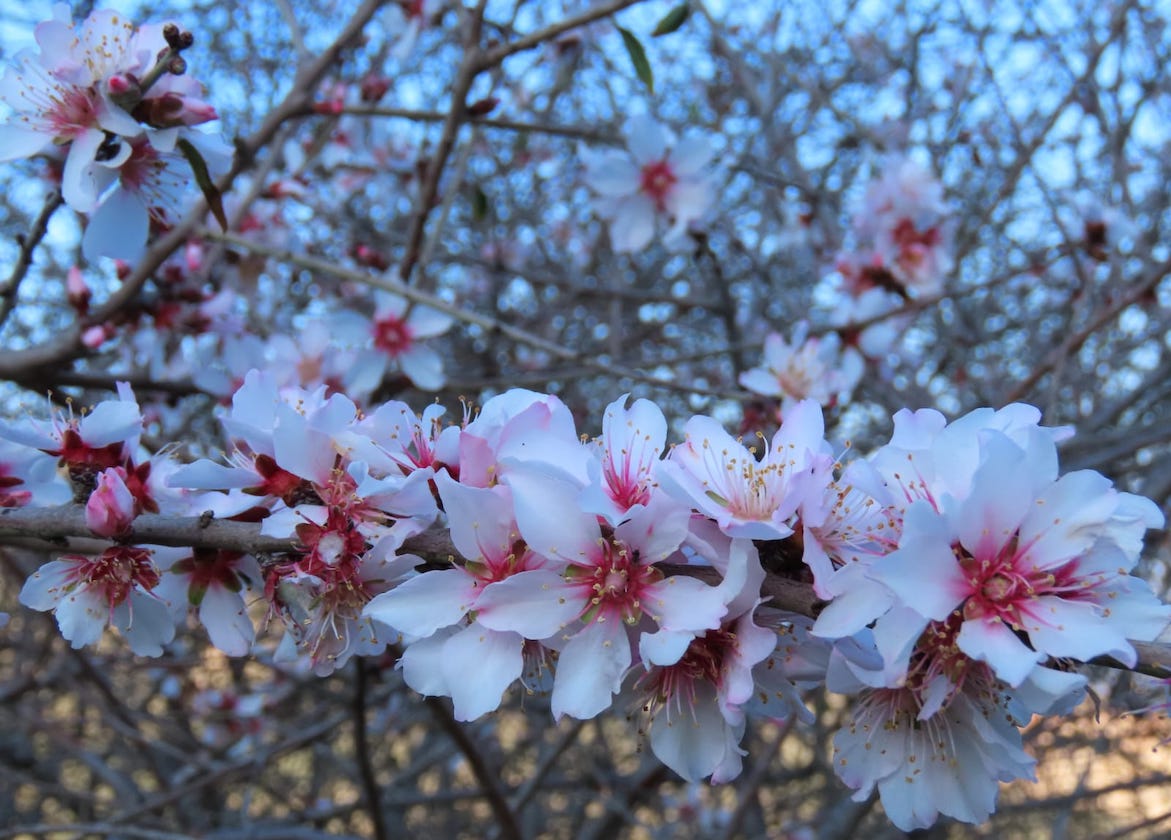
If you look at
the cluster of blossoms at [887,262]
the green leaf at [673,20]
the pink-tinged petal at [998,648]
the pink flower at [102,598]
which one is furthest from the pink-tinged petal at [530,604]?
the cluster of blossoms at [887,262]

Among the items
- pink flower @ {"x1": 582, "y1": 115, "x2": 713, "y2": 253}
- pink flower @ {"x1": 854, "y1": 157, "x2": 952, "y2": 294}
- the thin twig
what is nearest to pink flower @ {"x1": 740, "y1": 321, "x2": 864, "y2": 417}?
pink flower @ {"x1": 582, "y1": 115, "x2": 713, "y2": 253}

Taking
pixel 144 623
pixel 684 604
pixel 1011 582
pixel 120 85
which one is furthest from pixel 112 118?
pixel 1011 582

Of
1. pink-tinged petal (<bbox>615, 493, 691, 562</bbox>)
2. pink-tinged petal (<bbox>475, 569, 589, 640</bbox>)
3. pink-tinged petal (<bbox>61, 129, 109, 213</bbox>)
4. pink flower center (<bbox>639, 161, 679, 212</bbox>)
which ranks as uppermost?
pink-tinged petal (<bbox>61, 129, 109, 213</bbox>)

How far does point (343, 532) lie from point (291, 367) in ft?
4.85

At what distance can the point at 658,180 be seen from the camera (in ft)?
10.0

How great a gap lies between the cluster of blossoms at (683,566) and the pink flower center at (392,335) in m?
1.44

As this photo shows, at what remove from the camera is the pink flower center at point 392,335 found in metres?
2.60

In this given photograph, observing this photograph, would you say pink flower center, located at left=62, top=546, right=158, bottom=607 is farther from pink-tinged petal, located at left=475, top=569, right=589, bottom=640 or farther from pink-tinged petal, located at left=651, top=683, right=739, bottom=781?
pink-tinged petal, located at left=651, top=683, right=739, bottom=781

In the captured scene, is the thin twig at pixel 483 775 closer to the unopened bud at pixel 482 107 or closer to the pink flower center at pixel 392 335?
the pink flower center at pixel 392 335

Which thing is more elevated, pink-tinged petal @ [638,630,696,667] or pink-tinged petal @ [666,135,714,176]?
pink-tinged petal @ [666,135,714,176]

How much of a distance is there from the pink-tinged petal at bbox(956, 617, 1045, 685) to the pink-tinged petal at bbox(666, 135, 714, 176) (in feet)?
7.67

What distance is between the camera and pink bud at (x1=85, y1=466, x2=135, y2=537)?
40.2 inches

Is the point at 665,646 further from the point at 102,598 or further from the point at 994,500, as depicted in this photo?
the point at 102,598

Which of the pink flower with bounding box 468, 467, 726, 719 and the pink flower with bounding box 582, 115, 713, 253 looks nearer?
the pink flower with bounding box 468, 467, 726, 719
